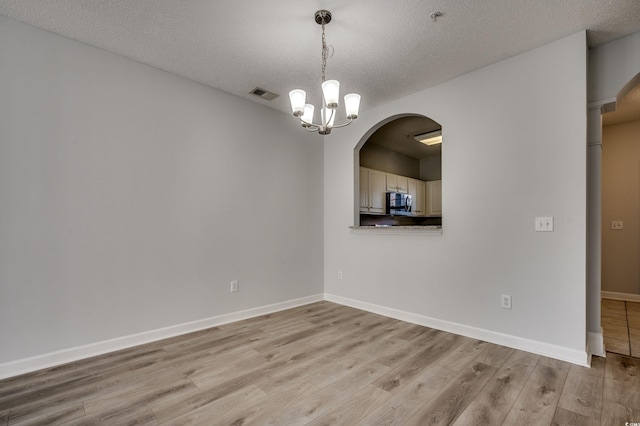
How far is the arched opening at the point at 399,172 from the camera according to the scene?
478cm

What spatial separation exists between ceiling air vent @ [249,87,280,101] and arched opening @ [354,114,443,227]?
1321 mm

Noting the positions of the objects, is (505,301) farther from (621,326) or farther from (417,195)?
(417,195)

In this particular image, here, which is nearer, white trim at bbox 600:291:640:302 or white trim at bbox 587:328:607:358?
white trim at bbox 587:328:607:358

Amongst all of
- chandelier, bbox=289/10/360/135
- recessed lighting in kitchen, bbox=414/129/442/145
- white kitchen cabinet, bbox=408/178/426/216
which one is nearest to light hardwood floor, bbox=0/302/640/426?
chandelier, bbox=289/10/360/135

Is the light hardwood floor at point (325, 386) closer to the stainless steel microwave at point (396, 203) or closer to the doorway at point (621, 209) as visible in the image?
the doorway at point (621, 209)

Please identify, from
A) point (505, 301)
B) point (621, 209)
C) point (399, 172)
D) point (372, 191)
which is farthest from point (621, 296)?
point (399, 172)

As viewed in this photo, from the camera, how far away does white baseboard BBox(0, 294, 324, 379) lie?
2.24 m

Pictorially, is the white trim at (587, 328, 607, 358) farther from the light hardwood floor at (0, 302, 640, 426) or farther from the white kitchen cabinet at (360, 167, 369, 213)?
the white kitchen cabinet at (360, 167, 369, 213)

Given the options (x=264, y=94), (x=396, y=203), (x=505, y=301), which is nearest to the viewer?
(x=505, y=301)

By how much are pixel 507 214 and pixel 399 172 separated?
158 inches

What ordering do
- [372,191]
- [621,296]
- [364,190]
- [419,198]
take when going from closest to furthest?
[621,296] < [364,190] < [372,191] < [419,198]

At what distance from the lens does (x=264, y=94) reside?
3514 mm

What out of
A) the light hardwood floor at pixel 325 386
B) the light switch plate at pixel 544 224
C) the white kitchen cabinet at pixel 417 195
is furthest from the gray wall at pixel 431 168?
the light hardwood floor at pixel 325 386

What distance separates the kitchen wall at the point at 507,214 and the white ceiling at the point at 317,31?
A: 0.94 feet
